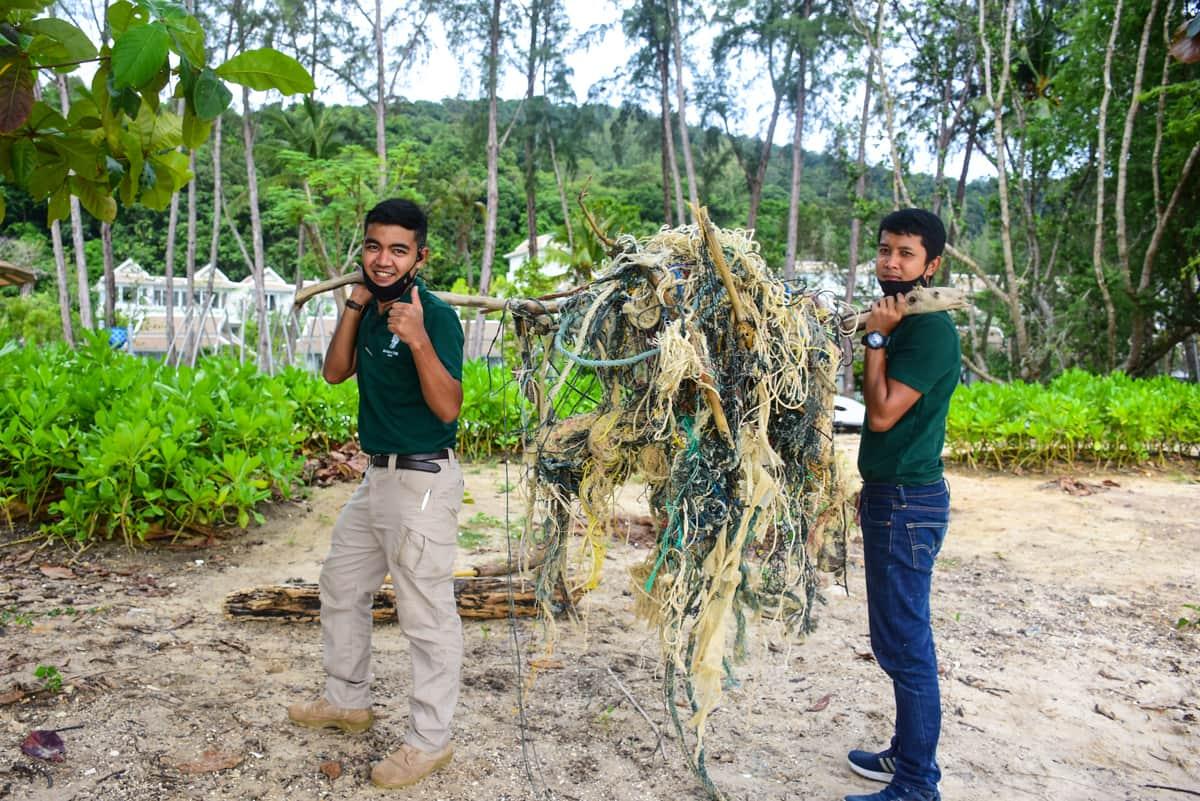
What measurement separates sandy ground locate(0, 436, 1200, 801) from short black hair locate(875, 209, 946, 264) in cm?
178

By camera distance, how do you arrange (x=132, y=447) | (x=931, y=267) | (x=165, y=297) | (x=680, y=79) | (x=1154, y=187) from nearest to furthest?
(x=931, y=267) → (x=132, y=447) → (x=1154, y=187) → (x=680, y=79) → (x=165, y=297)

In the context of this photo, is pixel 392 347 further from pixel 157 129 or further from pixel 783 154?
pixel 783 154

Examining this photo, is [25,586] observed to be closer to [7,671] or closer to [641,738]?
[7,671]

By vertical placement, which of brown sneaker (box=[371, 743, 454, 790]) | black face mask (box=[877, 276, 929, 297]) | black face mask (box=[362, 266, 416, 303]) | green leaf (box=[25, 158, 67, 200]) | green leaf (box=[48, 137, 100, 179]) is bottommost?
brown sneaker (box=[371, 743, 454, 790])

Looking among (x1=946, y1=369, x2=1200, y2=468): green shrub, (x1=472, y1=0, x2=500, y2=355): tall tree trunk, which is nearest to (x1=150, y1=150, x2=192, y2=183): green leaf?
(x1=946, y1=369, x2=1200, y2=468): green shrub

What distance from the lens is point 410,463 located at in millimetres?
2705

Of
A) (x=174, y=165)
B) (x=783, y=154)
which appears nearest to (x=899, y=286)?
(x=174, y=165)

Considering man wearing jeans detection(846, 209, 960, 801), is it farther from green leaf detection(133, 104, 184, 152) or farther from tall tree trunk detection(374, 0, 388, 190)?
tall tree trunk detection(374, 0, 388, 190)

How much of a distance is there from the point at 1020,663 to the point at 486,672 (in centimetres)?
249

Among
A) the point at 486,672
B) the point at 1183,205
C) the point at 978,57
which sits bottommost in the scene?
the point at 486,672

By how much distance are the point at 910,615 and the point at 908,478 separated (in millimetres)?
417

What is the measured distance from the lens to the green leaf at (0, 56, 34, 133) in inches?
91.3

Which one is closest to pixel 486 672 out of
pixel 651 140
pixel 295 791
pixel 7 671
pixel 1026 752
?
pixel 295 791

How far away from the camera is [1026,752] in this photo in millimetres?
3070
